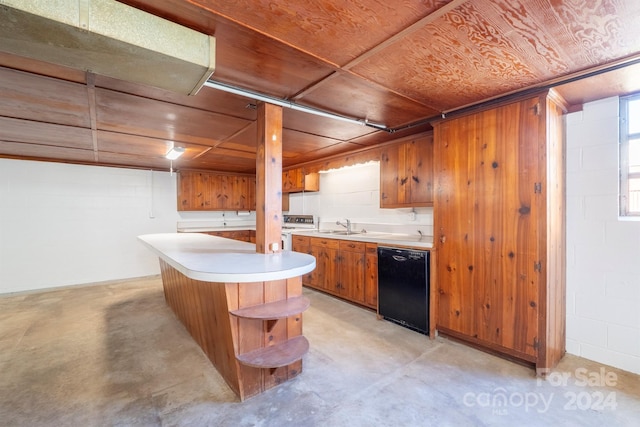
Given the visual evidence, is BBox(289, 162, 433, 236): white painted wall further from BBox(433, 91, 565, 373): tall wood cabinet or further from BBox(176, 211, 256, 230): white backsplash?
BBox(176, 211, 256, 230): white backsplash

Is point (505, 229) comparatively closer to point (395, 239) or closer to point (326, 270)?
point (395, 239)

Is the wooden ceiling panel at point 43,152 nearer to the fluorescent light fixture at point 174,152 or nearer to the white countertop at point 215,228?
the fluorescent light fixture at point 174,152

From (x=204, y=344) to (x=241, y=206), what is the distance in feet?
14.6

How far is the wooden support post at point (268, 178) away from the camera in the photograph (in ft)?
7.69

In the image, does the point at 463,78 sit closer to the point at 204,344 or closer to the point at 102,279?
the point at 204,344

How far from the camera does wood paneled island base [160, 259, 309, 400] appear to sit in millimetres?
1875

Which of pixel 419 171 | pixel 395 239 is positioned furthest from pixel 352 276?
pixel 419 171

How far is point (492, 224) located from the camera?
2.47m

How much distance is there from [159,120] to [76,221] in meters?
3.62

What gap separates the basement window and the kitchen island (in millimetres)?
2626

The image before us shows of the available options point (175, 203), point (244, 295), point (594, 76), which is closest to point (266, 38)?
point (244, 295)

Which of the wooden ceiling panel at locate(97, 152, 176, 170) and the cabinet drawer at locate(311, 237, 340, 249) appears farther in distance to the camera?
the wooden ceiling panel at locate(97, 152, 176, 170)

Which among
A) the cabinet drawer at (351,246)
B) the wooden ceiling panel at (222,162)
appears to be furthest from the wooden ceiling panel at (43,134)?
the cabinet drawer at (351,246)

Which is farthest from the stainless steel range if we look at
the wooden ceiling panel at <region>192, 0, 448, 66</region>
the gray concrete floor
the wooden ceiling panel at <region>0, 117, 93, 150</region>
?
the wooden ceiling panel at <region>192, 0, 448, 66</region>
